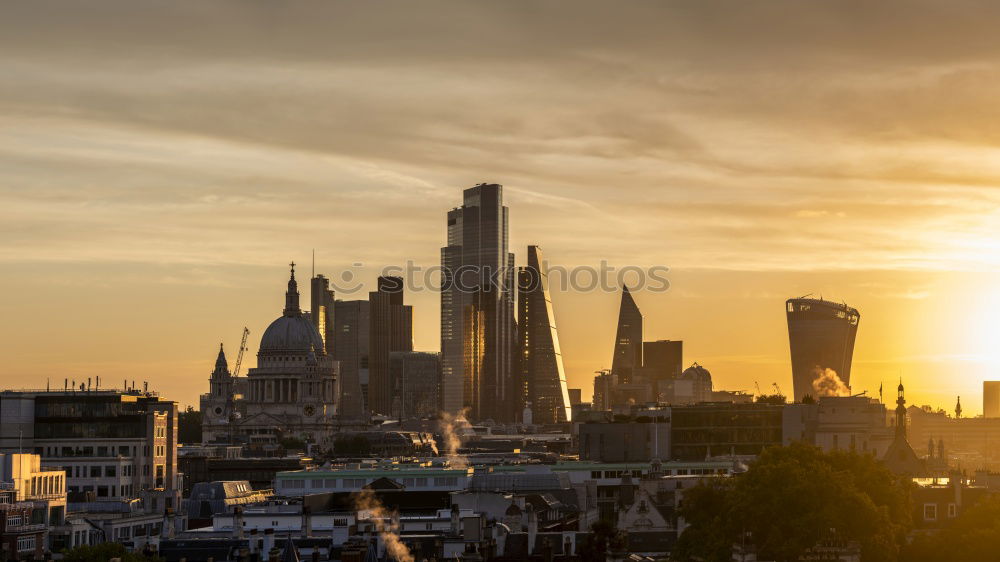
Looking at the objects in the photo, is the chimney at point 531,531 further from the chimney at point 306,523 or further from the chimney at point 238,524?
the chimney at point 238,524

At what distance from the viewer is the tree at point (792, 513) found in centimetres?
14712

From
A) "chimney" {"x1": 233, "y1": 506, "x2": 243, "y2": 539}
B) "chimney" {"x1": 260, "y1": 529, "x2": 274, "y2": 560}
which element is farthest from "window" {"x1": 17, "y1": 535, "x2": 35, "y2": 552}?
"chimney" {"x1": 260, "y1": 529, "x2": 274, "y2": 560}

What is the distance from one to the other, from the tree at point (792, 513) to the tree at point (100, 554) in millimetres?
35095

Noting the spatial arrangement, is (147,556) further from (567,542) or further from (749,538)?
(749,538)

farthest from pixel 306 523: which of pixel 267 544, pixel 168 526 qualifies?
pixel 168 526

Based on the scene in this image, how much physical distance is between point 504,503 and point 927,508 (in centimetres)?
3799

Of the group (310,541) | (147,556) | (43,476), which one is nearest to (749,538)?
(310,541)

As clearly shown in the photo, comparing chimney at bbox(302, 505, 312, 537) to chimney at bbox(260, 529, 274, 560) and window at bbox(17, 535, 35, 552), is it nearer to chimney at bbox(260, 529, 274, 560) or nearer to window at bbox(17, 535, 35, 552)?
chimney at bbox(260, 529, 274, 560)

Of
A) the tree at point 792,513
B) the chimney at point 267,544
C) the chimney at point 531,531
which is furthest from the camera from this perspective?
the chimney at point 531,531

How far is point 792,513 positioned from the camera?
490 ft

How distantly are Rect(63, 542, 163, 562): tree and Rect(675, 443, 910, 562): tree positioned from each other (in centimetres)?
3510

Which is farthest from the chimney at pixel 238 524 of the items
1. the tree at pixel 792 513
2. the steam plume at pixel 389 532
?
the tree at pixel 792 513

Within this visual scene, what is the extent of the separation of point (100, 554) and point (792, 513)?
148ft

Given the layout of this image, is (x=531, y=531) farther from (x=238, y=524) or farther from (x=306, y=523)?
(x=238, y=524)
